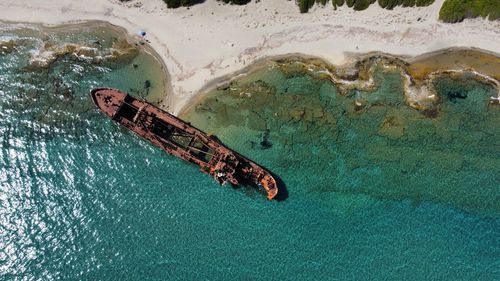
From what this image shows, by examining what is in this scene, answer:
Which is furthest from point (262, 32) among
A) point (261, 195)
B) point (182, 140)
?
point (261, 195)

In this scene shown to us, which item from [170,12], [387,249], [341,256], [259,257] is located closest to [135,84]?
[170,12]

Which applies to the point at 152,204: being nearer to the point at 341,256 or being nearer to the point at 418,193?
the point at 341,256

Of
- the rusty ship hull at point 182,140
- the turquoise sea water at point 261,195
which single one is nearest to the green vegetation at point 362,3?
the turquoise sea water at point 261,195

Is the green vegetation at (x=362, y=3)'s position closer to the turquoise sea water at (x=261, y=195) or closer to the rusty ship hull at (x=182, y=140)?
the turquoise sea water at (x=261, y=195)

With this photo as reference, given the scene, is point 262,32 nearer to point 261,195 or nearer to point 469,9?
point 261,195

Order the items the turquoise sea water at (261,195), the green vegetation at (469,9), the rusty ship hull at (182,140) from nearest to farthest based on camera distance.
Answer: the turquoise sea water at (261,195) → the rusty ship hull at (182,140) → the green vegetation at (469,9)
